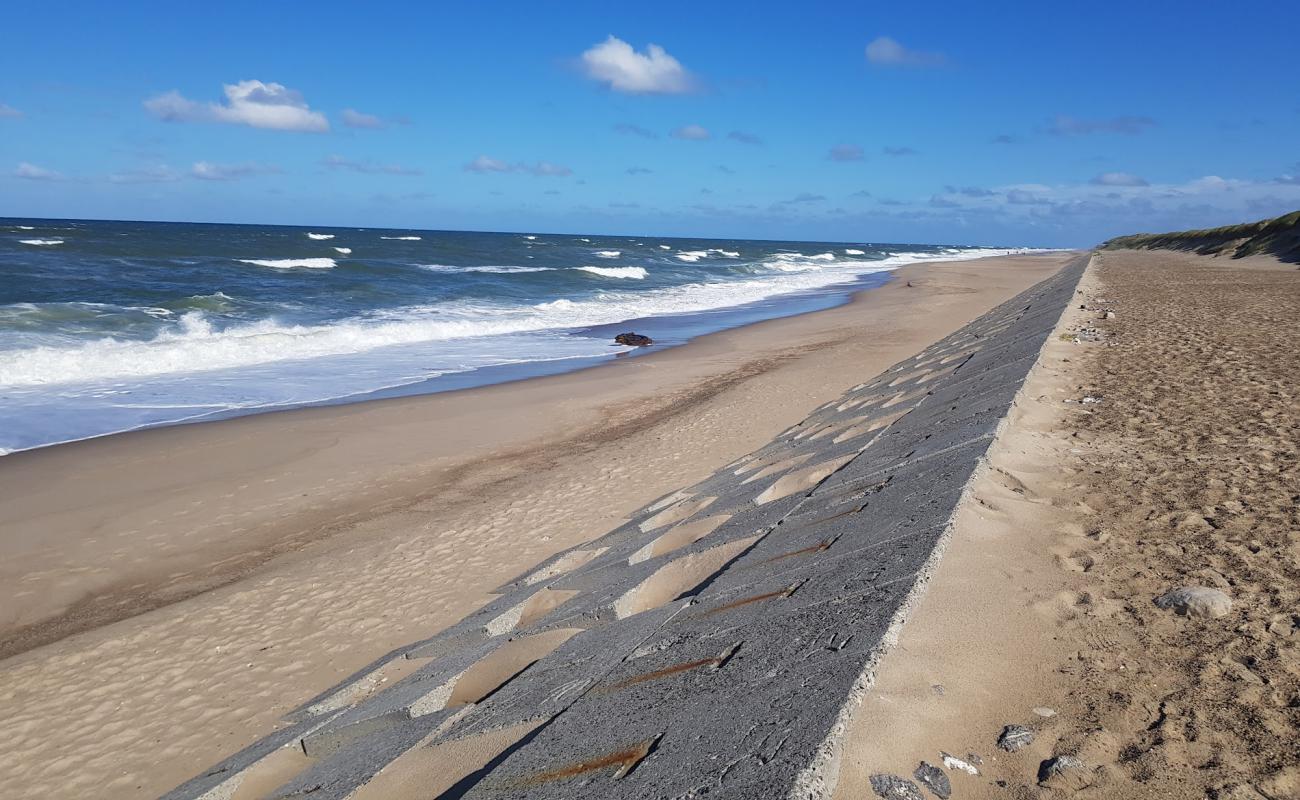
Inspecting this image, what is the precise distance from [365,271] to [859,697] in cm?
3680

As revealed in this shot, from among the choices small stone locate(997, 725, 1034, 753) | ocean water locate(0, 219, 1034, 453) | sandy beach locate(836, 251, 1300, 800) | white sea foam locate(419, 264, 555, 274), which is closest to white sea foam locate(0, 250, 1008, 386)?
ocean water locate(0, 219, 1034, 453)

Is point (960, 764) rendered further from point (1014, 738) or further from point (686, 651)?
point (686, 651)

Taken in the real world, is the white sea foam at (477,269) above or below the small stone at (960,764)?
below

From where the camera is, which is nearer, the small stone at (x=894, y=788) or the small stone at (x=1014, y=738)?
the small stone at (x=894, y=788)

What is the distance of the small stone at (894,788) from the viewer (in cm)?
182

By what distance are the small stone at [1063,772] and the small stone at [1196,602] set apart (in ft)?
3.46

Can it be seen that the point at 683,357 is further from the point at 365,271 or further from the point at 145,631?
the point at 365,271

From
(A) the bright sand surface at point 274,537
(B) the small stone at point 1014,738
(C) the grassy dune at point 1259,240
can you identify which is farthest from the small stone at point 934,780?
(C) the grassy dune at point 1259,240

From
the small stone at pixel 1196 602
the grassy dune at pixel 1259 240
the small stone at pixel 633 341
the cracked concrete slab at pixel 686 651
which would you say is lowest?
the small stone at pixel 633 341

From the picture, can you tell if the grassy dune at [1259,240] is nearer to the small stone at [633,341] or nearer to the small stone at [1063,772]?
the small stone at [633,341]

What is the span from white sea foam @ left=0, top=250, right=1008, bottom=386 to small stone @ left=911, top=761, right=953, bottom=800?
48.9ft

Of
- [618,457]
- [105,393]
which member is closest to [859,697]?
[618,457]

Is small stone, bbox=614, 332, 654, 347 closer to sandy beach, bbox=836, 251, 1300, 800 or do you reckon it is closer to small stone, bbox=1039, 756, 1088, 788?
sandy beach, bbox=836, 251, 1300, 800

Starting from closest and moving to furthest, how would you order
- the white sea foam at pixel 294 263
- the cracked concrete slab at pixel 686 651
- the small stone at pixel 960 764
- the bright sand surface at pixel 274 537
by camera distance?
1. the small stone at pixel 960 764
2. the cracked concrete slab at pixel 686 651
3. the bright sand surface at pixel 274 537
4. the white sea foam at pixel 294 263
